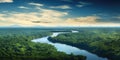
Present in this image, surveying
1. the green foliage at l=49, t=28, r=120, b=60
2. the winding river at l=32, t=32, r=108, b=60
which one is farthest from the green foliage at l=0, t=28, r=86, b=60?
the green foliage at l=49, t=28, r=120, b=60

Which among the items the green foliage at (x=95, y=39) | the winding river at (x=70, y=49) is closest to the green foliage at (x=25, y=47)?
the winding river at (x=70, y=49)

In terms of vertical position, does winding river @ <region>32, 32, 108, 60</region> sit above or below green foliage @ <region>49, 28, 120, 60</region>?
below

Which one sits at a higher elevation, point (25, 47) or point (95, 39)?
point (95, 39)

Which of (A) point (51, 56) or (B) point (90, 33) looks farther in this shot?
(B) point (90, 33)

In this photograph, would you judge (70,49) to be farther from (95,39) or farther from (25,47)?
(25,47)

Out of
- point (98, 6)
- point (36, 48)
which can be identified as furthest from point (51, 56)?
point (98, 6)

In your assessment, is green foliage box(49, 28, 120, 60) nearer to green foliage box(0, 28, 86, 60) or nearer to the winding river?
the winding river

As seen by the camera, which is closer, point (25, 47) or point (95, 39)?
point (25, 47)

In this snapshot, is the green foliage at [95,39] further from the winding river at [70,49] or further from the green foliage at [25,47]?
the green foliage at [25,47]

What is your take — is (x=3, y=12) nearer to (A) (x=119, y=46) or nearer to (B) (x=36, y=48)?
(B) (x=36, y=48)

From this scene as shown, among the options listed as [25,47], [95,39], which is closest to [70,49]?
[95,39]

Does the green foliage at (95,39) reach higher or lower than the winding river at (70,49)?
higher
